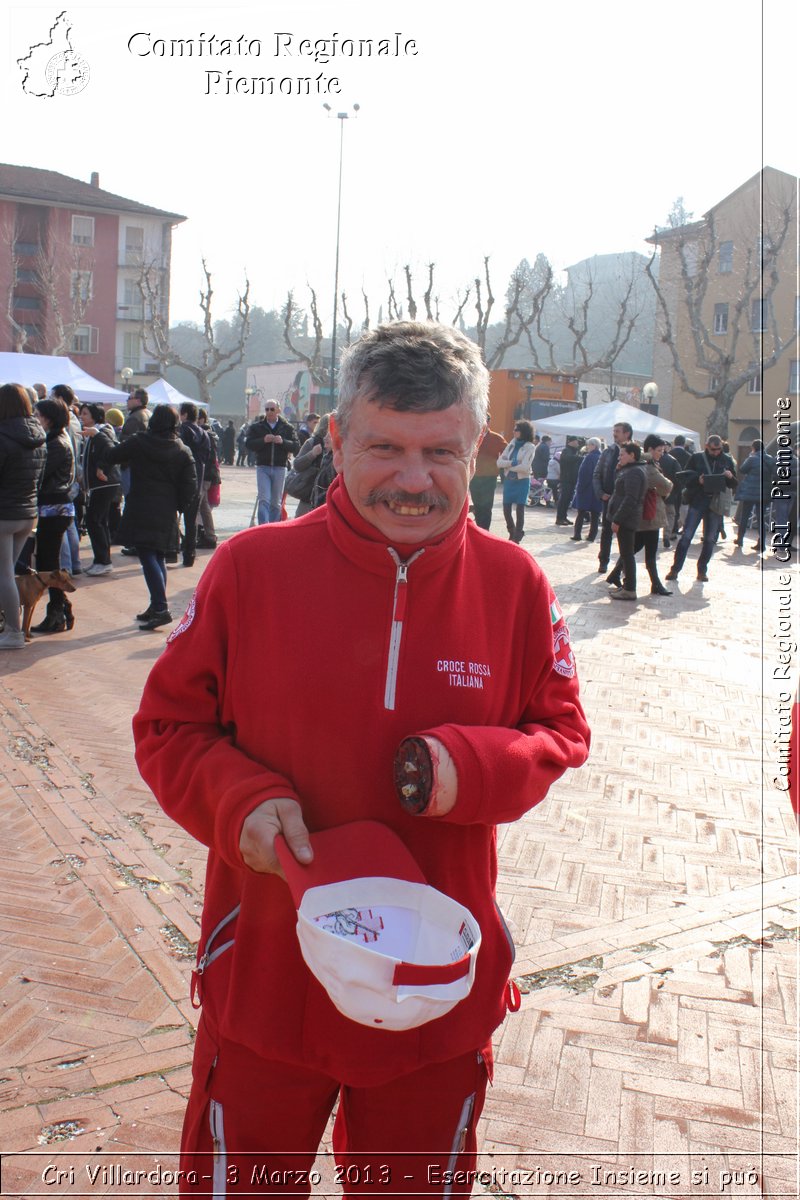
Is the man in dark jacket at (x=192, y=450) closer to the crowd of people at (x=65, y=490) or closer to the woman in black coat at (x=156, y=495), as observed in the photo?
the crowd of people at (x=65, y=490)

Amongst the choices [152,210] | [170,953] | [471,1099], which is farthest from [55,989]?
[152,210]

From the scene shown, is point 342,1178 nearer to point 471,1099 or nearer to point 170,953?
point 471,1099

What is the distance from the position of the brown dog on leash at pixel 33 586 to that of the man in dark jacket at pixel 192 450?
3.76m

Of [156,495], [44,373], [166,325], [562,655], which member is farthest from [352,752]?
[166,325]

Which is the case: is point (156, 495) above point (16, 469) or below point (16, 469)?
below

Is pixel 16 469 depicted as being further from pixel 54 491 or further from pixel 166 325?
pixel 166 325

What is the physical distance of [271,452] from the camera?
42.6ft

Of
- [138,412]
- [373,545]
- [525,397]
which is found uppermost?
[525,397]

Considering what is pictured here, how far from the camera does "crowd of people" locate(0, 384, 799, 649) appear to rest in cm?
799

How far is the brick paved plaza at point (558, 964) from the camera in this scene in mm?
2803

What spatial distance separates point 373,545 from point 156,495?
7.67 meters

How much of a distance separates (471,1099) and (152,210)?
60.6 m

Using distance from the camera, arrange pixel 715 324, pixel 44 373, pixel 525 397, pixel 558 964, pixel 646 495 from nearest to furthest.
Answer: pixel 558 964 < pixel 646 495 < pixel 44 373 < pixel 525 397 < pixel 715 324

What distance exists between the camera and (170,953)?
372 centimetres
